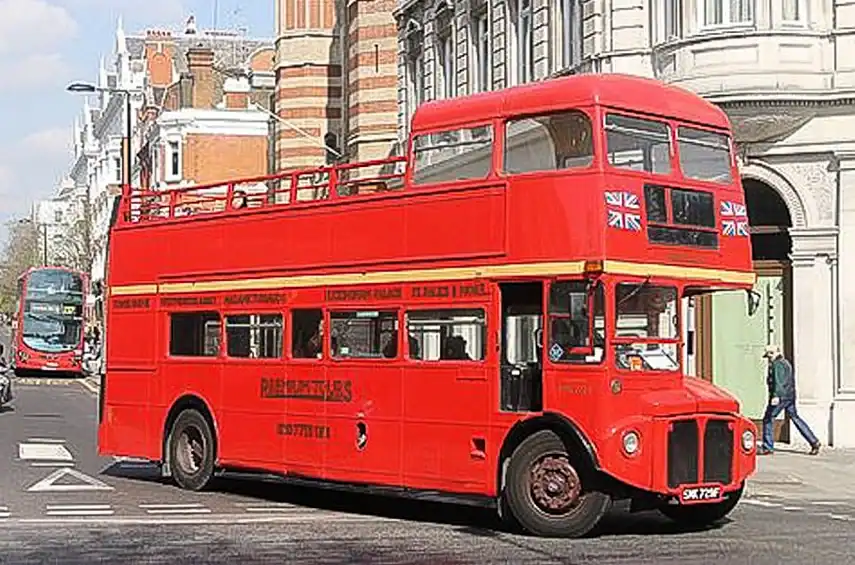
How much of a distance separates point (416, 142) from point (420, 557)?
4870 millimetres

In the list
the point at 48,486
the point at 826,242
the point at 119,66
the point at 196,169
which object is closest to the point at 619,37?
the point at 826,242

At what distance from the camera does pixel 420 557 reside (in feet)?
41.7

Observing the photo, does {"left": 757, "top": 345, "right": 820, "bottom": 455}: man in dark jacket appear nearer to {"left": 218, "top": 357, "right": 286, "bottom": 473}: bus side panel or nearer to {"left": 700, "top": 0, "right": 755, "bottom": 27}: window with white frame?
{"left": 700, "top": 0, "right": 755, "bottom": 27}: window with white frame

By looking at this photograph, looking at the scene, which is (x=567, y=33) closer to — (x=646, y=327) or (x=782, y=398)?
(x=782, y=398)

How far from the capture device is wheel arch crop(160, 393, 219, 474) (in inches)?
726

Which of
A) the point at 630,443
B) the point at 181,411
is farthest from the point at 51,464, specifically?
the point at 630,443

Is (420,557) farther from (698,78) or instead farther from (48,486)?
(698,78)

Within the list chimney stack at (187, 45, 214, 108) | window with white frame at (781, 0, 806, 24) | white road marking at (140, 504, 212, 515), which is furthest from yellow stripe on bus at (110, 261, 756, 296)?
chimney stack at (187, 45, 214, 108)

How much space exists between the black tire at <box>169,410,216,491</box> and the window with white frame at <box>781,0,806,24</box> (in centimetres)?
1231

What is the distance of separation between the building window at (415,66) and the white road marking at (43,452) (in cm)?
1567

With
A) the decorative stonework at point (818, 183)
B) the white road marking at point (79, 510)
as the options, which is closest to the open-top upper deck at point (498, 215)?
the white road marking at point (79, 510)

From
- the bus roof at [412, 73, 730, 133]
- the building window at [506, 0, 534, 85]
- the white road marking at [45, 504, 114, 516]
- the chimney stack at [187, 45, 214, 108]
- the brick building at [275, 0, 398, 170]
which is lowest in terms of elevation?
the white road marking at [45, 504, 114, 516]

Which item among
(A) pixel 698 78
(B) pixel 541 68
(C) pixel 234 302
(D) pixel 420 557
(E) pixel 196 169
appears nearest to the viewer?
(D) pixel 420 557

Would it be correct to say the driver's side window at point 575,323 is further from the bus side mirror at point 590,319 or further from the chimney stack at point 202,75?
the chimney stack at point 202,75
